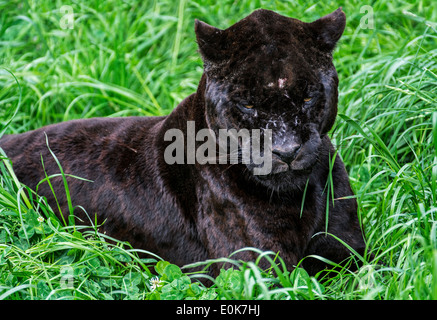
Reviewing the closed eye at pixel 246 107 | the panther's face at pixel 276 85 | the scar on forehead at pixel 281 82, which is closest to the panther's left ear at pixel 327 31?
the panther's face at pixel 276 85

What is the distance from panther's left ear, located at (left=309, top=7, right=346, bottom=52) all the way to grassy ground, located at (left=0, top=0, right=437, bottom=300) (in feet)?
1.40

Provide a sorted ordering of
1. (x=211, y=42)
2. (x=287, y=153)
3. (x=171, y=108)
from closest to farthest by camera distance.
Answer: (x=287, y=153)
(x=211, y=42)
(x=171, y=108)

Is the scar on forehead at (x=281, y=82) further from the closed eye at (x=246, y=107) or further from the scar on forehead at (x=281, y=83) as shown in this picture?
the closed eye at (x=246, y=107)

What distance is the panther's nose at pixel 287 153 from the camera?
3211mm

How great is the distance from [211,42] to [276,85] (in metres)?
0.50

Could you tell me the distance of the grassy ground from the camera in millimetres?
3246

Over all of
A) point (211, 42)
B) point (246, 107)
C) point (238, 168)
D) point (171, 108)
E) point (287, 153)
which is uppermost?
point (211, 42)

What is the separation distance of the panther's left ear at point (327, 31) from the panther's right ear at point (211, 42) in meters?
0.52

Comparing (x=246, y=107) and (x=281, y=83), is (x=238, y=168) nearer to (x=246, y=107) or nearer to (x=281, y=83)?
(x=246, y=107)

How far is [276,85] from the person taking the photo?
3.23 m

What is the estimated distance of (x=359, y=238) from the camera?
3.66 meters

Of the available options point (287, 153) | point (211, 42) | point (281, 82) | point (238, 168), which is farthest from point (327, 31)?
point (238, 168)

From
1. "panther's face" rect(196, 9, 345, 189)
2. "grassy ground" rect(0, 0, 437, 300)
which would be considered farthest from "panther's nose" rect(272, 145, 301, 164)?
"grassy ground" rect(0, 0, 437, 300)
